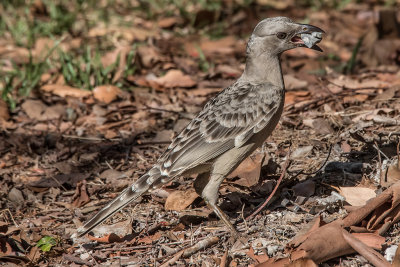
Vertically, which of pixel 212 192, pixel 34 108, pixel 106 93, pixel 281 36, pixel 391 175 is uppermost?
pixel 281 36

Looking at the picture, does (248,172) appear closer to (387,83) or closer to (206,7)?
(387,83)

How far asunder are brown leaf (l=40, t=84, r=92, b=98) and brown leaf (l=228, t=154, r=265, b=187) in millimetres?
2879

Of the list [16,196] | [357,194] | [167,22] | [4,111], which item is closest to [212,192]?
[357,194]

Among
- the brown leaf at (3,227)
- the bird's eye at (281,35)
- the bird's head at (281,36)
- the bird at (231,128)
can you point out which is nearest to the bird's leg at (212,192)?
the bird at (231,128)

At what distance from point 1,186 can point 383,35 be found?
250 inches

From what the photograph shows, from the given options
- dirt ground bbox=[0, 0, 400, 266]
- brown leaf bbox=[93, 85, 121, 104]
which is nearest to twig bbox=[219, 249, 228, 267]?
dirt ground bbox=[0, 0, 400, 266]

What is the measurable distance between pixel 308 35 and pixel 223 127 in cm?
118

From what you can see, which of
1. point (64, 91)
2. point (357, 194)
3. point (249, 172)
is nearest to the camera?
point (357, 194)

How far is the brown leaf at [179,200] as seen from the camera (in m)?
5.62

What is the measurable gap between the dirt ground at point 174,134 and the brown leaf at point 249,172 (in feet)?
0.05

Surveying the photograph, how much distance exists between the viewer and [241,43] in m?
10.0

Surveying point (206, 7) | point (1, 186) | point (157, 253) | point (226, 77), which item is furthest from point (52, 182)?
point (206, 7)

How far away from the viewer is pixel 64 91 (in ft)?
26.7

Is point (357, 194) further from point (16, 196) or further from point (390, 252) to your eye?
point (16, 196)
